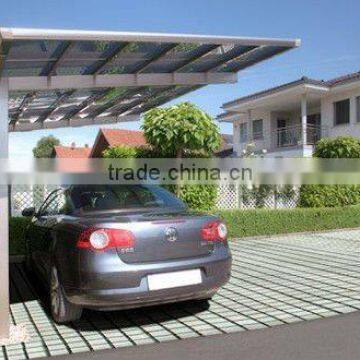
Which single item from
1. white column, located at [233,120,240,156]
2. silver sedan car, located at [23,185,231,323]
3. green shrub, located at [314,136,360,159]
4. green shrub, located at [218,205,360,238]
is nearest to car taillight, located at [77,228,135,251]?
silver sedan car, located at [23,185,231,323]

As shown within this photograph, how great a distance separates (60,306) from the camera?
541 centimetres

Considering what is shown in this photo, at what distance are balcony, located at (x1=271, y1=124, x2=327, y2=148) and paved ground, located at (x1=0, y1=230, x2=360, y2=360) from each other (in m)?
17.5

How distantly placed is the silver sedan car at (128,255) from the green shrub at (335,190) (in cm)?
998

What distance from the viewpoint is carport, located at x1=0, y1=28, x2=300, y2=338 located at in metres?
4.94

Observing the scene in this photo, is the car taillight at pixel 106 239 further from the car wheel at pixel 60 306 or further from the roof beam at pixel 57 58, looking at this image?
the roof beam at pixel 57 58

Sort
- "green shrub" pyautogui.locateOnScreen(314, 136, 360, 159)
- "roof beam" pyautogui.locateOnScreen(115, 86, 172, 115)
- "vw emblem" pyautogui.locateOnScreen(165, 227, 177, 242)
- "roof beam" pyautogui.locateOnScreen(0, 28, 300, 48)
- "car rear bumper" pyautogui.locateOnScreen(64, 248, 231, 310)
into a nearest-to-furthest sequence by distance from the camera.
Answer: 1. "roof beam" pyautogui.locateOnScreen(0, 28, 300, 48)
2. "car rear bumper" pyautogui.locateOnScreen(64, 248, 231, 310)
3. "vw emblem" pyautogui.locateOnScreen(165, 227, 177, 242)
4. "roof beam" pyautogui.locateOnScreen(115, 86, 172, 115)
5. "green shrub" pyautogui.locateOnScreen(314, 136, 360, 159)

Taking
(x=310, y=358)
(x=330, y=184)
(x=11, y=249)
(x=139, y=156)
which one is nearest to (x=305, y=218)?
(x=330, y=184)

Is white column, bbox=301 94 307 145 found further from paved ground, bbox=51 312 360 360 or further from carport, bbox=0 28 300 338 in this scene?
paved ground, bbox=51 312 360 360

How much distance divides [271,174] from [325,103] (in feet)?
35.7

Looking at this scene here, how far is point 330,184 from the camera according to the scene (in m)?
15.3

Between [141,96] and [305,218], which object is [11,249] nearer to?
[141,96]

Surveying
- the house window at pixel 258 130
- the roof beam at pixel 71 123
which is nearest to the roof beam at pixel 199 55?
the roof beam at pixel 71 123

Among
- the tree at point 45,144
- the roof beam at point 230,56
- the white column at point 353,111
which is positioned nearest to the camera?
the roof beam at point 230,56

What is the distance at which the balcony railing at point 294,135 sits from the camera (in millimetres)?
25641
